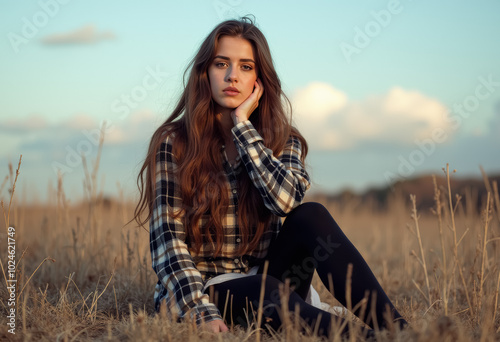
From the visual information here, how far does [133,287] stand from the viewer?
2816 millimetres

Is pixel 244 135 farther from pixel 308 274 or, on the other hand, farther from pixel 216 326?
pixel 216 326

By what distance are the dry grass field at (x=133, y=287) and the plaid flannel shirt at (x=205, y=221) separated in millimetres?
134

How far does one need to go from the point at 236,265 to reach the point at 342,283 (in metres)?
0.52

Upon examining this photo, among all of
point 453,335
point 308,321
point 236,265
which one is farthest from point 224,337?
point 453,335

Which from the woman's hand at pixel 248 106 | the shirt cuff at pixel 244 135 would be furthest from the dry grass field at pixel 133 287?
the woman's hand at pixel 248 106

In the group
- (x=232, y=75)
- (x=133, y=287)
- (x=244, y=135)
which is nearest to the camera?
(x=244, y=135)

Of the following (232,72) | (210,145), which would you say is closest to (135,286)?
(210,145)

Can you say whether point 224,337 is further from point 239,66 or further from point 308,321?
point 239,66

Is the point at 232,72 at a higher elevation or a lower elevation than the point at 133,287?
higher

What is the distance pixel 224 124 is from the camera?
243 cm

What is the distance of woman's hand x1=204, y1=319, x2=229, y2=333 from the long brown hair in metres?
0.38

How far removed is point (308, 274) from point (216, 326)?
551 millimetres

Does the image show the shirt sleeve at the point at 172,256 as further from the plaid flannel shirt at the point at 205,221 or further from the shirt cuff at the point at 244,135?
the shirt cuff at the point at 244,135

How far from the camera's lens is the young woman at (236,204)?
195cm
